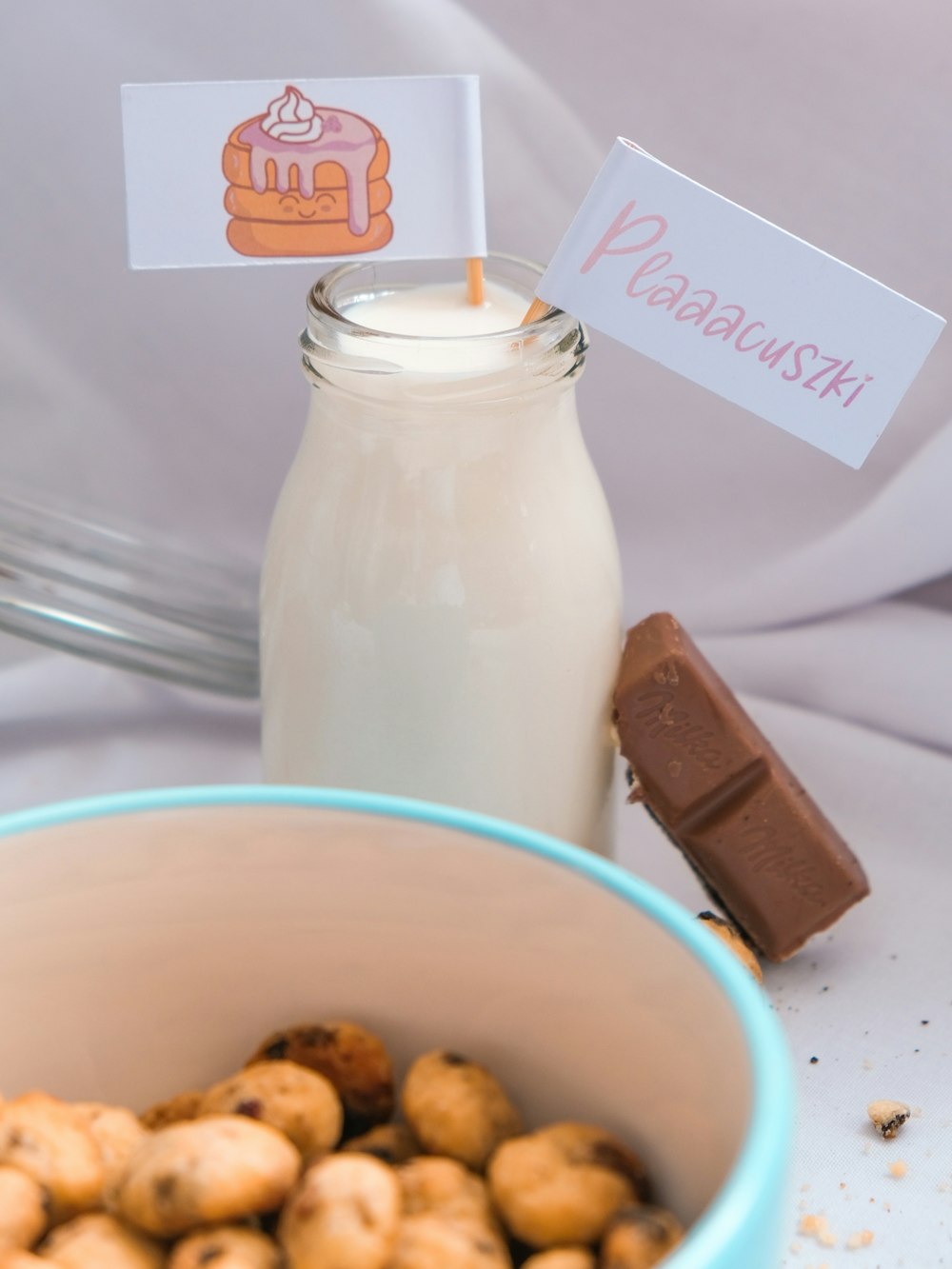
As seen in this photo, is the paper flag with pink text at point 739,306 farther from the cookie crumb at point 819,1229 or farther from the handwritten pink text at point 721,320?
the cookie crumb at point 819,1229

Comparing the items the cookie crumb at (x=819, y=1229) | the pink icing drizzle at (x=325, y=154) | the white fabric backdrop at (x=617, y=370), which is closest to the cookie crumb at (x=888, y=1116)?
the cookie crumb at (x=819, y=1229)

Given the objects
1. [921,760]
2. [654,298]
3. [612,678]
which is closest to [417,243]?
[654,298]

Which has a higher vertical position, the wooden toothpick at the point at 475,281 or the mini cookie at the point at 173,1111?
the wooden toothpick at the point at 475,281

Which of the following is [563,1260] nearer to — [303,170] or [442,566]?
[442,566]

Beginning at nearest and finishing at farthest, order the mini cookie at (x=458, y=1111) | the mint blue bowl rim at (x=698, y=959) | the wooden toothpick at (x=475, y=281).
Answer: the mint blue bowl rim at (x=698, y=959) → the mini cookie at (x=458, y=1111) → the wooden toothpick at (x=475, y=281)

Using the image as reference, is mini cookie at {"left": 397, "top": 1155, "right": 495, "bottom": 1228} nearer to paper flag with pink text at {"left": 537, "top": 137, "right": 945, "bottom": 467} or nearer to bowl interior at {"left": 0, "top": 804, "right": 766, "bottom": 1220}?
bowl interior at {"left": 0, "top": 804, "right": 766, "bottom": 1220}

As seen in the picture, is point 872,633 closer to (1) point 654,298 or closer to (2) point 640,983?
(1) point 654,298
